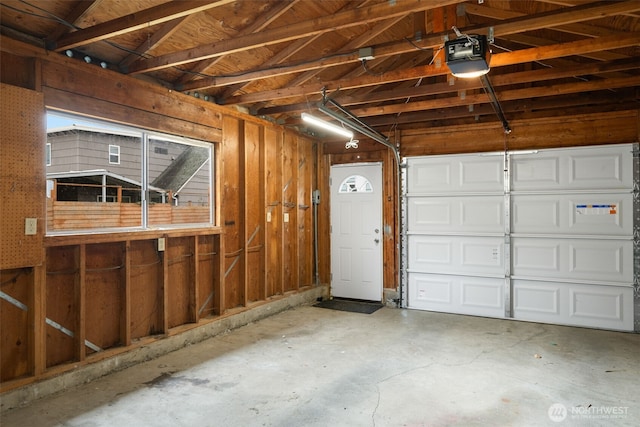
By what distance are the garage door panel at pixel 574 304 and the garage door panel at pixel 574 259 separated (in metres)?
0.12

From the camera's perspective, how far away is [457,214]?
5660 millimetres

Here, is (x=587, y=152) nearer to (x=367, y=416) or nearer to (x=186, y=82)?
(x=367, y=416)

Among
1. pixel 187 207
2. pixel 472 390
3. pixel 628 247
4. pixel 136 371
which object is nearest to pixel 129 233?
pixel 187 207

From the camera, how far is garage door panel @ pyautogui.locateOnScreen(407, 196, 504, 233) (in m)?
5.46

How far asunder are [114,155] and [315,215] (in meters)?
3.49

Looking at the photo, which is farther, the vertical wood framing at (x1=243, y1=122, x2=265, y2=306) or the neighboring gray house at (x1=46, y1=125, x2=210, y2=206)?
the vertical wood framing at (x1=243, y1=122, x2=265, y2=306)

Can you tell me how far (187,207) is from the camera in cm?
440

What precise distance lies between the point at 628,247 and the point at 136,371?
5.55 metres

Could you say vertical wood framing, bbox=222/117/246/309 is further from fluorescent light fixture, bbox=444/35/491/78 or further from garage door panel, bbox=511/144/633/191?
garage door panel, bbox=511/144/633/191

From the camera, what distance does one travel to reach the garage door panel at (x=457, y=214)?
5.46 metres

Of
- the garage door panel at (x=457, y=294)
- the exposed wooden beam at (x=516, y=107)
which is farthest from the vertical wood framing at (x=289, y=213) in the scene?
the garage door panel at (x=457, y=294)

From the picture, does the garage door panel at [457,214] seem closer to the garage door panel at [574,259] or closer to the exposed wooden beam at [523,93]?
the garage door panel at [574,259]

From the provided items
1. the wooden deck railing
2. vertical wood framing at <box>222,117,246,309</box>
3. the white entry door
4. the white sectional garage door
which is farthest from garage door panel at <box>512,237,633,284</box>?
the wooden deck railing

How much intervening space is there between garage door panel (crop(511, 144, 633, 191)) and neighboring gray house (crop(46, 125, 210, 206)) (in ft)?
13.3
